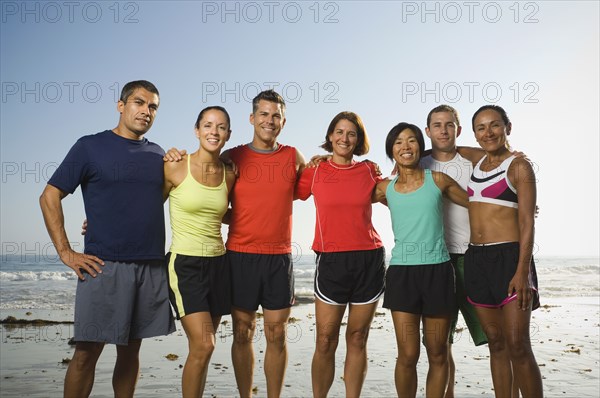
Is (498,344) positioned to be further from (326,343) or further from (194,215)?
(194,215)

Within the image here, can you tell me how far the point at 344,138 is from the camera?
445 centimetres

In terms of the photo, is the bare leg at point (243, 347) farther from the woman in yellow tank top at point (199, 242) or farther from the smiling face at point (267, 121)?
the smiling face at point (267, 121)

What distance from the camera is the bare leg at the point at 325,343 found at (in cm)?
434

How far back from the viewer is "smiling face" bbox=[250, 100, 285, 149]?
445 centimetres

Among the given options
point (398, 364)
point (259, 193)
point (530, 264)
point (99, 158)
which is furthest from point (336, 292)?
point (99, 158)

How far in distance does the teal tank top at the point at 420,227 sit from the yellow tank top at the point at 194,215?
134cm

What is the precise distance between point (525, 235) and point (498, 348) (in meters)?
0.93

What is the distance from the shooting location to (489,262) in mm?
4051

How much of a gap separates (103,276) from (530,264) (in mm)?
3023

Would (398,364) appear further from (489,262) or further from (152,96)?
(152,96)

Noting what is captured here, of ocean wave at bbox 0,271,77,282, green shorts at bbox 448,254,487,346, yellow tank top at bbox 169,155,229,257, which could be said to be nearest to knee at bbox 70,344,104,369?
yellow tank top at bbox 169,155,229,257

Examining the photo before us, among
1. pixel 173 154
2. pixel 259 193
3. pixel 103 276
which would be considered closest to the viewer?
pixel 103 276

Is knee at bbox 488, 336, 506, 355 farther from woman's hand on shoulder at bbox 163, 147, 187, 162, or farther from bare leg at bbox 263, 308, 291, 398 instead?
woman's hand on shoulder at bbox 163, 147, 187, 162

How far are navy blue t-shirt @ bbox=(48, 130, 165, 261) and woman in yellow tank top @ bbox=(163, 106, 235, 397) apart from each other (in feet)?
0.62
